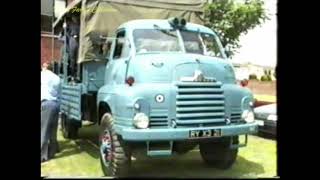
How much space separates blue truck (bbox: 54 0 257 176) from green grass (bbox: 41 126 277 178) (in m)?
0.16

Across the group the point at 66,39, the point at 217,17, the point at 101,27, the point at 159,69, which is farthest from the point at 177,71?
the point at 66,39

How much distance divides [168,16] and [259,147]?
7.50ft

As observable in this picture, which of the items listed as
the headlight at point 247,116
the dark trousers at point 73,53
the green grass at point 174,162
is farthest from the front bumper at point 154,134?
the dark trousers at point 73,53

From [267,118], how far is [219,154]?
1.54 metres

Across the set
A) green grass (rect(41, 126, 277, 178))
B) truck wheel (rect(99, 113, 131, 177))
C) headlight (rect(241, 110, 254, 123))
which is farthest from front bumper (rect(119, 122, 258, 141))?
headlight (rect(241, 110, 254, 123))

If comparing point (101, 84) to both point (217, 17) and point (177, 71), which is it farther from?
point (217, 17)

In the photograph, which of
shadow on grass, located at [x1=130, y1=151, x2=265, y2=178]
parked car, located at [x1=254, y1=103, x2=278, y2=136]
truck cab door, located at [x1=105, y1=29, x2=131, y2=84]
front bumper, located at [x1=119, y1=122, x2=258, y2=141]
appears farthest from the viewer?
parked car, located at [x1=254, y1=103, x2=278, y2=136]

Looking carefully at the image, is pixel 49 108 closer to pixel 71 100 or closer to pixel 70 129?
pixel 71 100

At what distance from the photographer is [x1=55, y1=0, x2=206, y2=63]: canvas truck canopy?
22.1ft

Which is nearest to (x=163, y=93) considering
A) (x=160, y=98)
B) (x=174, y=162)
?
(x=160, y=98)

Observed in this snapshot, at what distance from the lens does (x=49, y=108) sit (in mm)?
7117

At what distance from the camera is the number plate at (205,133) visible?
539 cm

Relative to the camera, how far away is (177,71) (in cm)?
559

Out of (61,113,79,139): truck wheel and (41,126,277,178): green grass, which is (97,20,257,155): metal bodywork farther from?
(61,113,79,139): truck wheel
